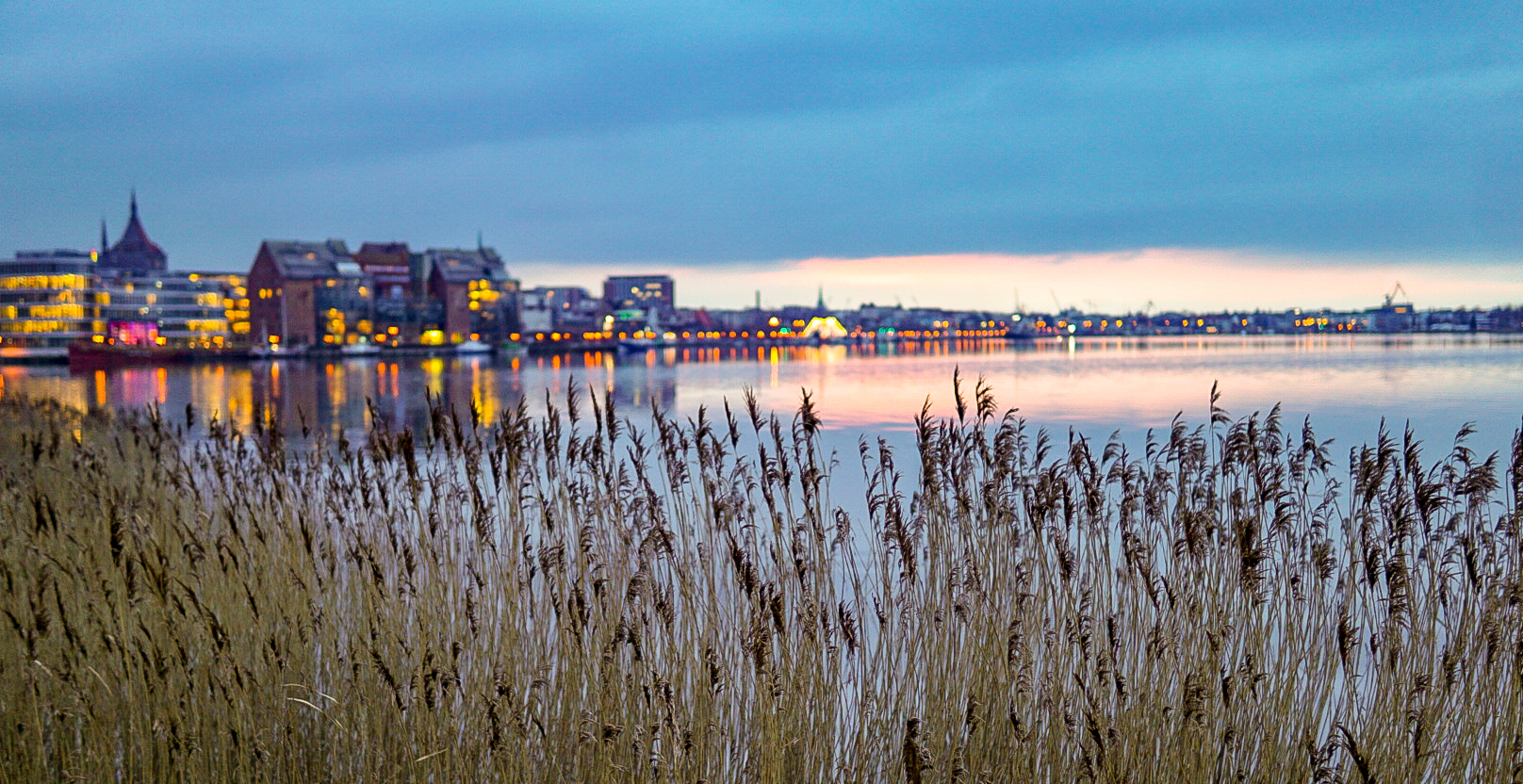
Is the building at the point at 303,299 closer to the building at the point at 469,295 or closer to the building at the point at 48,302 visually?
the building at the point at 469,295

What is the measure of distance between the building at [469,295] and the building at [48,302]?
1897 inches

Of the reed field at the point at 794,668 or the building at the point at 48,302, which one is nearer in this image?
the reed field at the point at 794,668

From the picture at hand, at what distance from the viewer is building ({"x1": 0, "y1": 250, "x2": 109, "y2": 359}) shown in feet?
531

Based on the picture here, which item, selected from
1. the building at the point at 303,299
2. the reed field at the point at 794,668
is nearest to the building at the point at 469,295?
the building at the point at 303,299

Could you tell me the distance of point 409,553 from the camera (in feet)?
18.0

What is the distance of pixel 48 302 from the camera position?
164m

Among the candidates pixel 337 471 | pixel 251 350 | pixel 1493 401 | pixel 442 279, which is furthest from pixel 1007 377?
pixel 442 279

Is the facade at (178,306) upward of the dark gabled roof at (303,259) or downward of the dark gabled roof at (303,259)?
downward

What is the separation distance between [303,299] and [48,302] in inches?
1506

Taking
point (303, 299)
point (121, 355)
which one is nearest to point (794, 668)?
point (121, 355)

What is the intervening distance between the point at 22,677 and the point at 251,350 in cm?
15837

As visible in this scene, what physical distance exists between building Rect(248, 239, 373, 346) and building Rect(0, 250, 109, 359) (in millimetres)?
22503

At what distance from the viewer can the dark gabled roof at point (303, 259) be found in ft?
538

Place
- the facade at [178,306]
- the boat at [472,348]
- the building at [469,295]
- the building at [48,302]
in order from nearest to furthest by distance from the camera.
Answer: the building at [48,302]
the boat at [472,348]
the facade at [178,306]
the building at [469,295]
